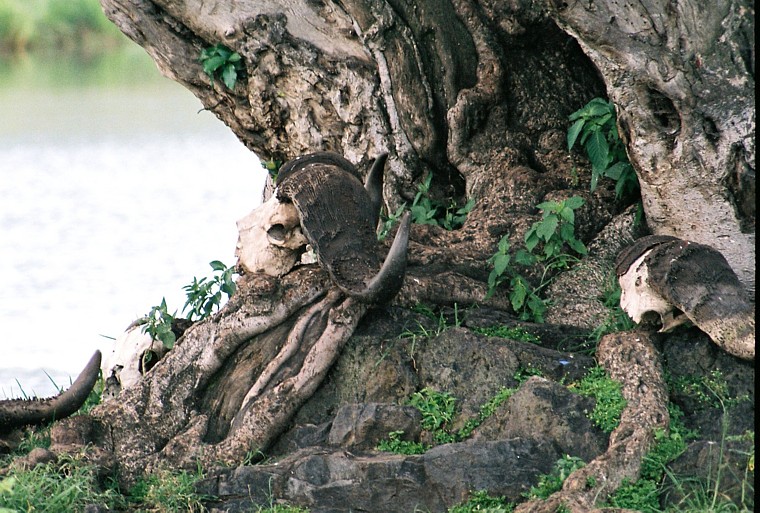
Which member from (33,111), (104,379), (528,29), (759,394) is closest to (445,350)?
(759,394)

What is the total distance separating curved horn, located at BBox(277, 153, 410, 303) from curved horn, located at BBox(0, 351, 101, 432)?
5.01 feet

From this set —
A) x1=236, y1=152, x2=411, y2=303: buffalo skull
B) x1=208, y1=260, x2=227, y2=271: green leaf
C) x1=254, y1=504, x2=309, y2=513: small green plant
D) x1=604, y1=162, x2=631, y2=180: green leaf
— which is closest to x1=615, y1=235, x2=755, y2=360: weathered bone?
x1=604, y1=162, x2=631, y2=180: green leaf

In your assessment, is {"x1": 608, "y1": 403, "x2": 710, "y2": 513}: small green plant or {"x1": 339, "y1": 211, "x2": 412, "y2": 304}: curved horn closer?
{"x1": 608, "y1": 403, "x2": 710, "y2": 513}: small green plant

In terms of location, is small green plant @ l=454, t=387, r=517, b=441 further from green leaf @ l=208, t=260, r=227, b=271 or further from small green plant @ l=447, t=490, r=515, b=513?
green leaf @ l=208, t=260, r=227, b=271

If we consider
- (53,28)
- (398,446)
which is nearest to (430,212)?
(398,446)

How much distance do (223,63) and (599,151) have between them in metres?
2.49

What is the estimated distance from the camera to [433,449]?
16.8 ft

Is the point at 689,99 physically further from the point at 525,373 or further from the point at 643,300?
the point at 525,373

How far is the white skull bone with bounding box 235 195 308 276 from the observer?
235 inches

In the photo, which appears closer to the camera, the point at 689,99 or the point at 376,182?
the point at 689,99

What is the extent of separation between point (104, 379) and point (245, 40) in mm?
2405

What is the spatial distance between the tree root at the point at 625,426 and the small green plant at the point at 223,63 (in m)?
3.02

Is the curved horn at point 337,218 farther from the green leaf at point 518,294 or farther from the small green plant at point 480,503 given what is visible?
the small green plant at point 480,503

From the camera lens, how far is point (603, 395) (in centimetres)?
527
